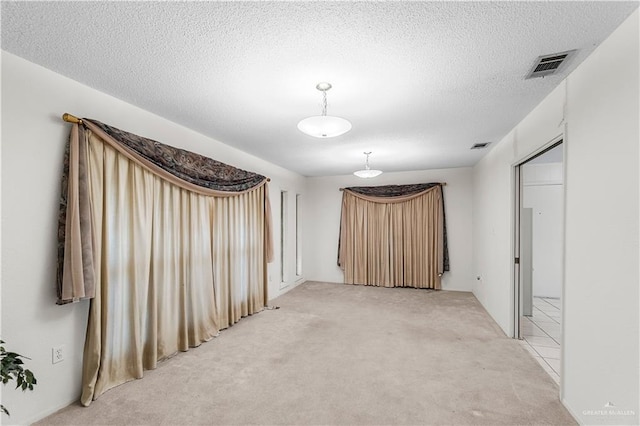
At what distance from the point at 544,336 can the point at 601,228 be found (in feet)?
8.01

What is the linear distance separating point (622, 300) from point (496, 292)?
102 inches

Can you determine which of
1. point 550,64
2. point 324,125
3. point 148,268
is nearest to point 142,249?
point 148,268

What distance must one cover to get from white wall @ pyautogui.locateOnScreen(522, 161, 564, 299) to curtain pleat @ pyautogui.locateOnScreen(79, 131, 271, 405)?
537 centimetres

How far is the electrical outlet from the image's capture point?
2.08m

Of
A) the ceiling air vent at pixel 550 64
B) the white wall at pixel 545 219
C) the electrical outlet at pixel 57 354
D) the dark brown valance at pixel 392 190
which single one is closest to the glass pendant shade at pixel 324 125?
the ceiling air vent at pixel 550 64

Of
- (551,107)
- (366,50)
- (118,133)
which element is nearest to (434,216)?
(551,107)

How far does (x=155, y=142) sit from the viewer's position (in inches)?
111

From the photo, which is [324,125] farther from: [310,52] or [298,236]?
[298,236]

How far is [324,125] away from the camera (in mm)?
2125

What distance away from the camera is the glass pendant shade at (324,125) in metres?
2.09

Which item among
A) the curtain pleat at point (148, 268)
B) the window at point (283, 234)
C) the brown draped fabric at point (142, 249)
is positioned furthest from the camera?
the window at point (283, 234)

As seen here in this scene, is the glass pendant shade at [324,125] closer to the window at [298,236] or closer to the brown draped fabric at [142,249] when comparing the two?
the brown draped fabric at [142,249]

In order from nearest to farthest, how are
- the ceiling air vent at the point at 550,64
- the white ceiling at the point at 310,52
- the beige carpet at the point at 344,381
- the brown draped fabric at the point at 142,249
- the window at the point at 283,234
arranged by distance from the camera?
the white ceiling at the point at 310,52 → the ceiling air vent at the point at 550,64 → the beige carpet at the point at 344,381 → the brown draped fabric at the point at 142,249 → the window at the point at 283,234

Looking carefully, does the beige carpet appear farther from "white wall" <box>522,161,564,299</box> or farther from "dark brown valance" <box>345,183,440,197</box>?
"dark brown valance" <box>345,183,440,197</box>
